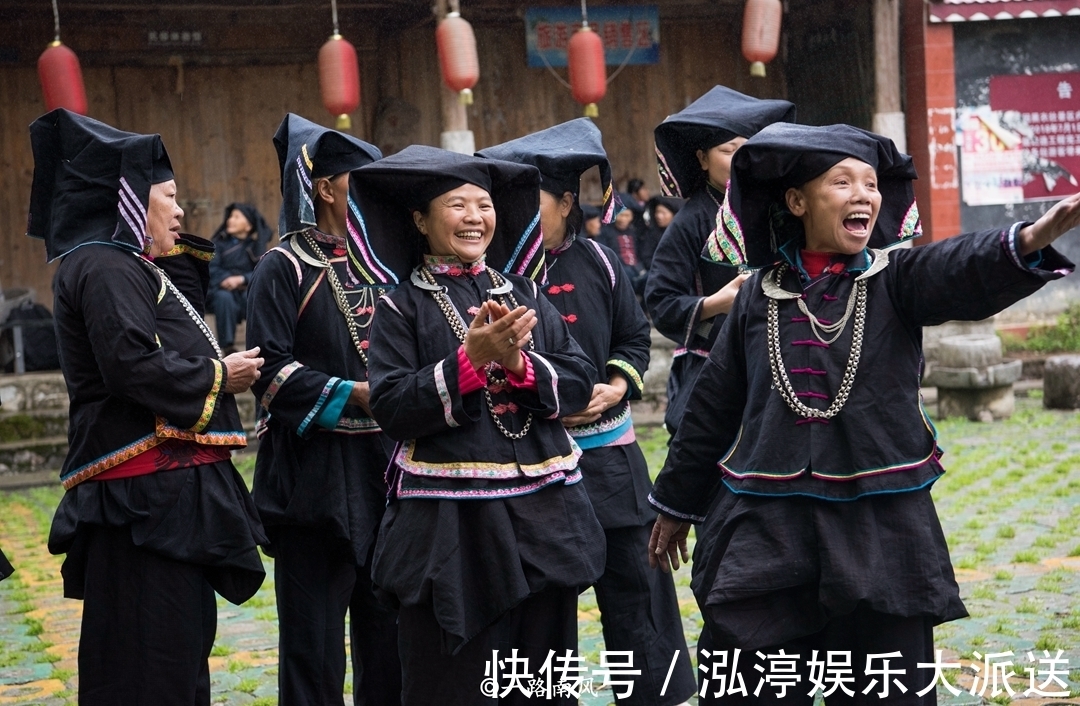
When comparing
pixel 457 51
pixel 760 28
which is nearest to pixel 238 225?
pixel 457 51

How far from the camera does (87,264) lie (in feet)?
11.6

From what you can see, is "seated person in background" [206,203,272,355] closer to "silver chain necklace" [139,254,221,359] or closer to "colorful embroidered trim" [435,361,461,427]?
"silver chain necklace" [139,254,221,359]

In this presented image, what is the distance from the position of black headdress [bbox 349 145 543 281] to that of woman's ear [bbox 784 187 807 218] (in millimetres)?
685

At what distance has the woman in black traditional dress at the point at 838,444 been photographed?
3.02 meters

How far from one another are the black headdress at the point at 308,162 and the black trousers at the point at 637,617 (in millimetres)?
1338

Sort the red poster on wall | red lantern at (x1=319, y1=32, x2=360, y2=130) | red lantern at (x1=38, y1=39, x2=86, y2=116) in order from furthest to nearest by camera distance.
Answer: the red poster on wall
red lantern at (x1=319, y1=32, x2=360, y2=130)
red lantern at (x1=38, y1=39, x2=86, y2=116)

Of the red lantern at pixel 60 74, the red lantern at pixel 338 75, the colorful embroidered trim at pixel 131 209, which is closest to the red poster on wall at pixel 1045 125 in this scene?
the red lantern at pixel 338 75

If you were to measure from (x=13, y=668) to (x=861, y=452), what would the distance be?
12.5 ft

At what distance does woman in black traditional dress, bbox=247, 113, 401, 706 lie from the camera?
12.8ft

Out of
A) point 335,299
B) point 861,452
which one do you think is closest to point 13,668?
point 335,299

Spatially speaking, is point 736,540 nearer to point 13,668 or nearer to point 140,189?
point 140,189

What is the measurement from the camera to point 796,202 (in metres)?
3.26

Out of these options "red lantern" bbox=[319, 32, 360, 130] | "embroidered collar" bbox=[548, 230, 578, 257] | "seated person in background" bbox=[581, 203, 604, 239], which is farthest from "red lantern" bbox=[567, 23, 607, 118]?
"embroidered collar" bbox=[548, 230, 578, 257]

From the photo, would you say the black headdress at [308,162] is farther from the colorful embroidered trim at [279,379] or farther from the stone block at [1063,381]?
the stone block at [1063,381]
